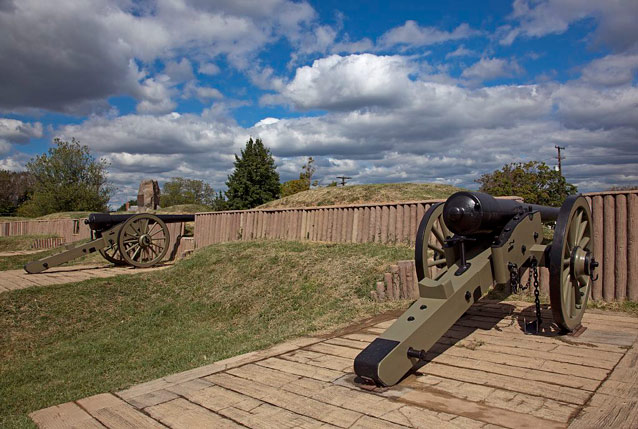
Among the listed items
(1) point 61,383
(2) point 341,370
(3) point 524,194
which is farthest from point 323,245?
(3) point 524,194

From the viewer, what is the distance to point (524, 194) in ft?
83.1

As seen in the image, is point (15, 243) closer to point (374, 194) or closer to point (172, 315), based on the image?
point (374, 194)

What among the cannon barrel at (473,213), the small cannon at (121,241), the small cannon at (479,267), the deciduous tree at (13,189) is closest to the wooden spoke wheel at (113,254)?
the small cannon at (121,241)

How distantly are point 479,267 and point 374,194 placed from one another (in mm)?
14761

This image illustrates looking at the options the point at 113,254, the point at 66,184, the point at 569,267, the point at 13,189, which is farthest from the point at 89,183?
the point at 569,267

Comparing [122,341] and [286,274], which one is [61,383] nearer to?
[122,341]

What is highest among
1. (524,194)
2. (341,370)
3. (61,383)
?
(524,194)

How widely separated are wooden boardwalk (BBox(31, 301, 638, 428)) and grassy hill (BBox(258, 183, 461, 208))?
13539 mm

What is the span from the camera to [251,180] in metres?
41.5

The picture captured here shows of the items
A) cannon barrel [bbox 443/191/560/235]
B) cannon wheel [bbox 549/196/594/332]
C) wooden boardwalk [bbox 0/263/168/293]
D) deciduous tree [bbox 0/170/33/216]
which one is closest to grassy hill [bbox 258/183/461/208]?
wooden boardwalk [bbox 0/263/168/293]

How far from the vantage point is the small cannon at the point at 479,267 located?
3201 millimetres

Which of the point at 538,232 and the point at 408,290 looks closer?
the point at 538,232

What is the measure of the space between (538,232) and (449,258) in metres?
1.10

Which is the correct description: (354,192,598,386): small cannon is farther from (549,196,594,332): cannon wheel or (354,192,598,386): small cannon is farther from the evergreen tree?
the evergreen tree
